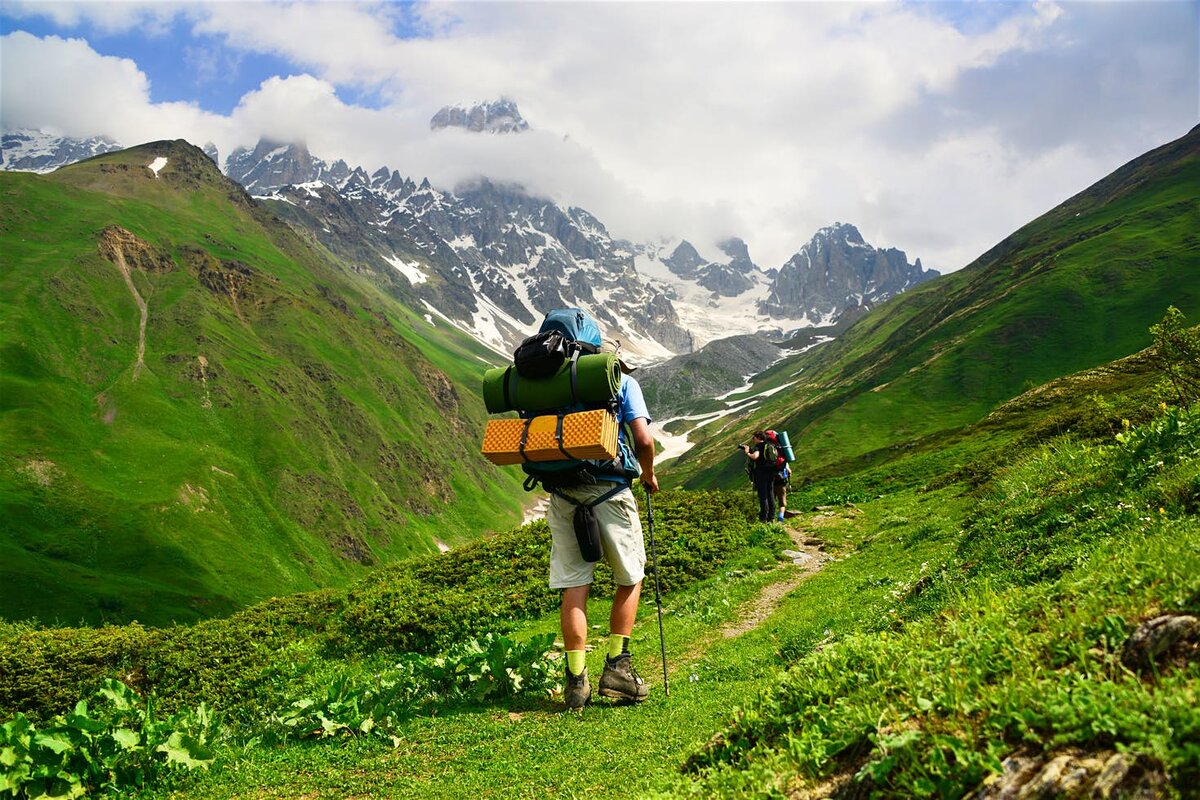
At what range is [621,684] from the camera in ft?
31.7

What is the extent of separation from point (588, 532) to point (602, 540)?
43 cm

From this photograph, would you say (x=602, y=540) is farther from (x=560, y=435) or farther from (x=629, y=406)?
(x=629, y=406)

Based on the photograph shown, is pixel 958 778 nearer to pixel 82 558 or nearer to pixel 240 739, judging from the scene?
pixel 240 739

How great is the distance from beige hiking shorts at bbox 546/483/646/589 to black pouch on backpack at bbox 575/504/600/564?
0.37 ft

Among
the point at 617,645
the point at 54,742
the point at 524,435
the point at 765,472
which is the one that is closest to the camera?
the point at 54,742

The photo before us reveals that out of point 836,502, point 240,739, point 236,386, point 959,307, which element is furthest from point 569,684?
point 959,307

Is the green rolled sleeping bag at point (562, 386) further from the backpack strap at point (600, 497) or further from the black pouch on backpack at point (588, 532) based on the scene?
the black pouch on backpack at point (588, 532)

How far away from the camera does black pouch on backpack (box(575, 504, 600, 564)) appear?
31.4 feet

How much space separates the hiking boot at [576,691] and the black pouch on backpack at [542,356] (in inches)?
175

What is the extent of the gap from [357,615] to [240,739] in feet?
24.9

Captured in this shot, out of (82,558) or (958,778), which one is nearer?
(958,778)

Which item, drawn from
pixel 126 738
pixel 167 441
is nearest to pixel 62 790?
pixel 126 738

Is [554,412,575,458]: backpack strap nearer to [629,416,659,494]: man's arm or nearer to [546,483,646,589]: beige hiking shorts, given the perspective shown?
[546,483,646,589]: beige hiking shorts

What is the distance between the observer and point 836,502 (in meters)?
34.4
